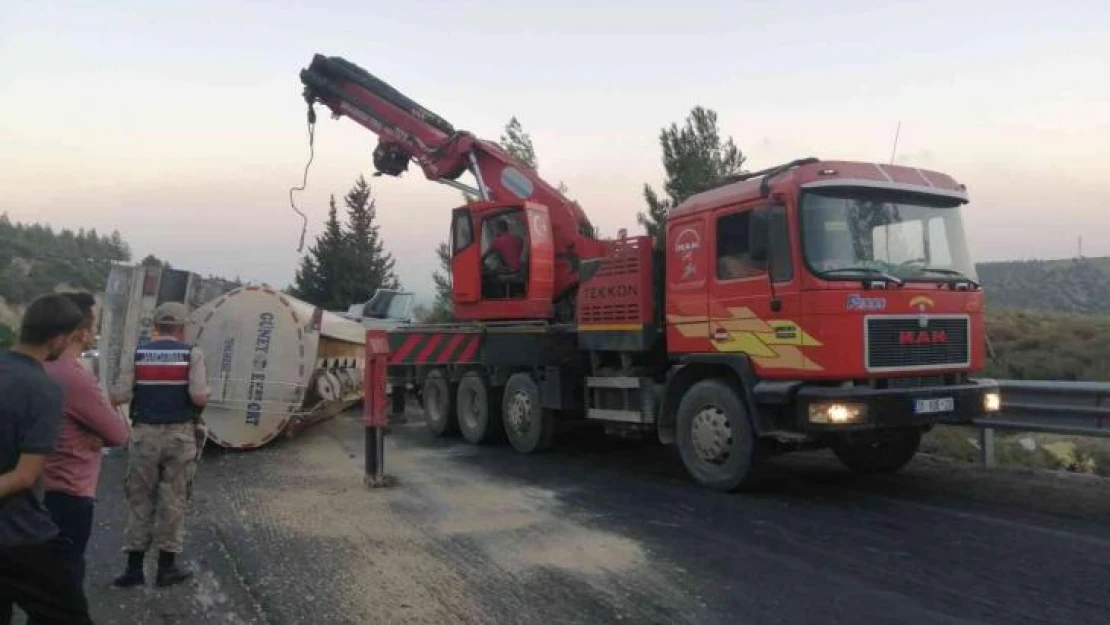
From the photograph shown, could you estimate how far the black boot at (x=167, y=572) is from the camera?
5.14 metres

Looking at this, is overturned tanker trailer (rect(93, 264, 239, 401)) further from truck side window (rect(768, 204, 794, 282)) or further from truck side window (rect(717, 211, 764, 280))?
truck side window (rect(768, 204, 794, 282))

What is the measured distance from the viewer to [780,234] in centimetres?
710

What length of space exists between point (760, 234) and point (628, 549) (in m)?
2.93

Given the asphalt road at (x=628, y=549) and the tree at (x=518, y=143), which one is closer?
the asphalt road at (x=628, y=549)

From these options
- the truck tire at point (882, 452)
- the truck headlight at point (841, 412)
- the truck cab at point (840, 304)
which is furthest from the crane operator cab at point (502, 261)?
the truck headlight at point (841, 412)

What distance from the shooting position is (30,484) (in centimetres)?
307

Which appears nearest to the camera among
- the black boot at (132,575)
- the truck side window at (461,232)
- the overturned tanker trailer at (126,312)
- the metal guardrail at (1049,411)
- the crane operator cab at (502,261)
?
the black boot at (132,575)

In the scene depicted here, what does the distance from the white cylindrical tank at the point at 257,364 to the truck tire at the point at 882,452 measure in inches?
247

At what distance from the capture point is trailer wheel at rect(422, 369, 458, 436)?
12.1 meters

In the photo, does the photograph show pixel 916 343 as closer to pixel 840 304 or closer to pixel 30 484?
pixel 840 304

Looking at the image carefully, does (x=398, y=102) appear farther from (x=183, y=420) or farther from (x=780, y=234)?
(x=183, y=420)

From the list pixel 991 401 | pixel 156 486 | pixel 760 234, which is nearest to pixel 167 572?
pixel 156 486

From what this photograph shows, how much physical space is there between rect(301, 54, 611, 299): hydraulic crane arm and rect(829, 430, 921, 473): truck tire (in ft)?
13.0

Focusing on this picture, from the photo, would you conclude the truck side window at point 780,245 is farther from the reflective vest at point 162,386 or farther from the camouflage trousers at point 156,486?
the camouflage trousers at point 156,486
